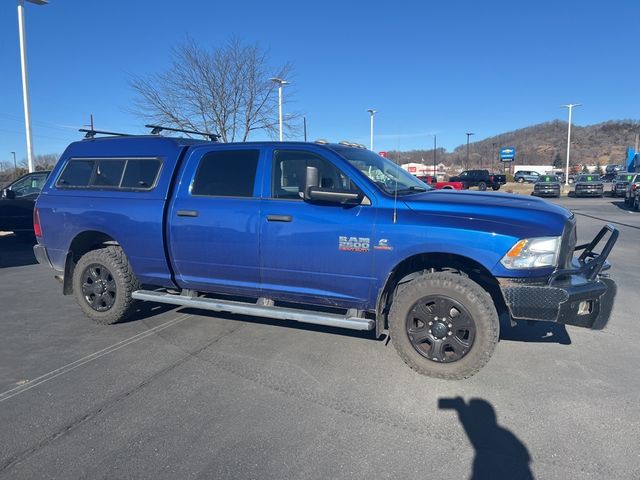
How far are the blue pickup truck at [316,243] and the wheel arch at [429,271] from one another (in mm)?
15

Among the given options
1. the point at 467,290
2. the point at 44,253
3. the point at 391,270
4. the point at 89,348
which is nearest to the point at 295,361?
the point at 391,270

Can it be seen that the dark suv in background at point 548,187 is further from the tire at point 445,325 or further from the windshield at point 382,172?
the tire at point 445,325

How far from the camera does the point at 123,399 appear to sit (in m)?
3.57

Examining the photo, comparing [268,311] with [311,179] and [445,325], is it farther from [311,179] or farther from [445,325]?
[445,325]

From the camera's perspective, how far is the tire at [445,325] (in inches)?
147

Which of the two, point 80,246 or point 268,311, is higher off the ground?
point 80,246

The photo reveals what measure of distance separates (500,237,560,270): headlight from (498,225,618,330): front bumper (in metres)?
0.12

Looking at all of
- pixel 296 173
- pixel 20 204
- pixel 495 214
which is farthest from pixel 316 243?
pixel 20 204

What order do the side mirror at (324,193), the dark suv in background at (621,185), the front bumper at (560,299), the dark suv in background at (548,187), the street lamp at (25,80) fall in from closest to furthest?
the front bumper at (560,299) → the side mirror at (324,193) → the street lamp at (25,80) → the dark suv in background at (621,185) → the dark suv in background at (548,187)

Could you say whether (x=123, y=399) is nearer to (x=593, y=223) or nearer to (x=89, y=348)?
(x=89, y=348)

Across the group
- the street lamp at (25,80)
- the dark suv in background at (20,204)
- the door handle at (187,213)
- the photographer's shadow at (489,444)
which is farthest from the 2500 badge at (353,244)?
the street lamp at (25,80)

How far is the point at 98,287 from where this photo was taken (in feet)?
17.7

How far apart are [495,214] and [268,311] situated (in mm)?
2202

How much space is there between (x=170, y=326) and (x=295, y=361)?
1815mm
